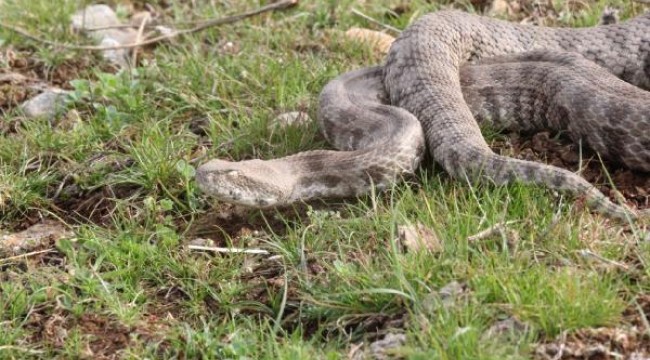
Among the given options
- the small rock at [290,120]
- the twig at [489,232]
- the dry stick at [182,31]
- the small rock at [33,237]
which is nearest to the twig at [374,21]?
the dry stick at [182,31]

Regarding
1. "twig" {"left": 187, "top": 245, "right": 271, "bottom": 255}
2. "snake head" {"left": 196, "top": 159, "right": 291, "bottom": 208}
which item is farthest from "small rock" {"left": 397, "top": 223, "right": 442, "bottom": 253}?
"snake head" {"left": 196, "top": 159, "right": 291, "bottom": 208}

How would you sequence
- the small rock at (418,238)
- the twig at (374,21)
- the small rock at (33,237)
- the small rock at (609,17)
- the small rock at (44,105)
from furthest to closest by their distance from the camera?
the twig at (374,21) < the small rock at (609,17) < the small rock at (44,105) < the small rock at (33,237) < the small rock at (418,238)

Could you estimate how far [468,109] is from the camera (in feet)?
22.0

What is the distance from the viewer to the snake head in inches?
235

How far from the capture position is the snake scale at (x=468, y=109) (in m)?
5.96

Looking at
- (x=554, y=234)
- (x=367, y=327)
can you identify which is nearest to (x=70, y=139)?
(x=367, y=327)

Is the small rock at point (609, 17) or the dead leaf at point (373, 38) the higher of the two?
the small rock at point (609, 17)

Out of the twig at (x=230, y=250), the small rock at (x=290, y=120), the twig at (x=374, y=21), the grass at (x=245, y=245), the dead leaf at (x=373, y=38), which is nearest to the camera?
the grass at (x=245, y=245)

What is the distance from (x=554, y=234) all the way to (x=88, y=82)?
4.08 meters

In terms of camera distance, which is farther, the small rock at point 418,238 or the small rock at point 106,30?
the small rock at point 106,30

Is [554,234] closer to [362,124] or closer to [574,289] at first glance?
[574,289]

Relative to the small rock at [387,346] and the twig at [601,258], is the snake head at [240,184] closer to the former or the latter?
the small rock at [387,346]

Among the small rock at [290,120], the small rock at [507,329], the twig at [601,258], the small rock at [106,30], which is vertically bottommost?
the small rock at [106,30]

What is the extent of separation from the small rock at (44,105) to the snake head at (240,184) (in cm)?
208
